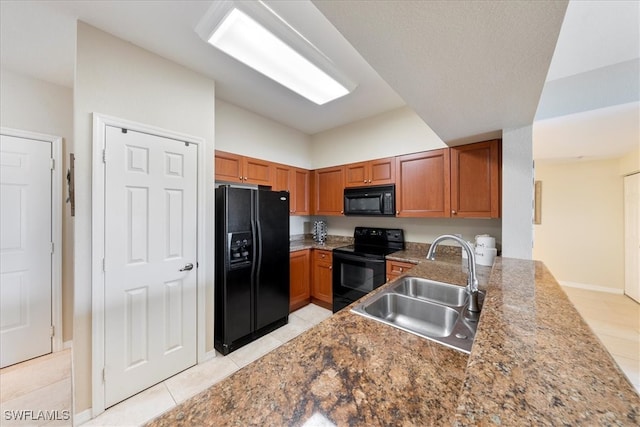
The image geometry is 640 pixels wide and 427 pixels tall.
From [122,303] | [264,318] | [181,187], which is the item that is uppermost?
[181,187]

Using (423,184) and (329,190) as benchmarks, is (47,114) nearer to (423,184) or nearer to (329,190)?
(329,190)

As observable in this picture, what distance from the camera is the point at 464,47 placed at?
2.97 ft

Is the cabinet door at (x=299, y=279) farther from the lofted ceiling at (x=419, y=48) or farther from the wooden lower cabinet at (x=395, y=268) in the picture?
the lofted ceiling at (x=419, y=48)

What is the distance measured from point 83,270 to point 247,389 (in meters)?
1.68

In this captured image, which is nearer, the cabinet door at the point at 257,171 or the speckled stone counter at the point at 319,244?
the cabinet door at the point at 257,171

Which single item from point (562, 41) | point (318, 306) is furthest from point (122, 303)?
point (562, 41)

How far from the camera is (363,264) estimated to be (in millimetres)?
2656

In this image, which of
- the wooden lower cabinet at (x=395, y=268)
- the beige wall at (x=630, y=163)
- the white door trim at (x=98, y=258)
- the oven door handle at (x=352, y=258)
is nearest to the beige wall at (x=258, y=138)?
the white door trim at (x=98, y=258)

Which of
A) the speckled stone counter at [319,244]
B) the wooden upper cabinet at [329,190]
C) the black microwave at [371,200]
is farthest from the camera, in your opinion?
the wooden upper cabinet at [329,190]

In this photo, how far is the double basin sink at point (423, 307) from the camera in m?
1.15

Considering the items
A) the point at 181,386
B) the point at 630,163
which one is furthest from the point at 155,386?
the point at 630,163

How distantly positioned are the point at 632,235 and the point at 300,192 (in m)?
5.31

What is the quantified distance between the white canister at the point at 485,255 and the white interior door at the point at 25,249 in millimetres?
4045

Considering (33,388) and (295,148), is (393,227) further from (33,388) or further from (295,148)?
(33,388)
